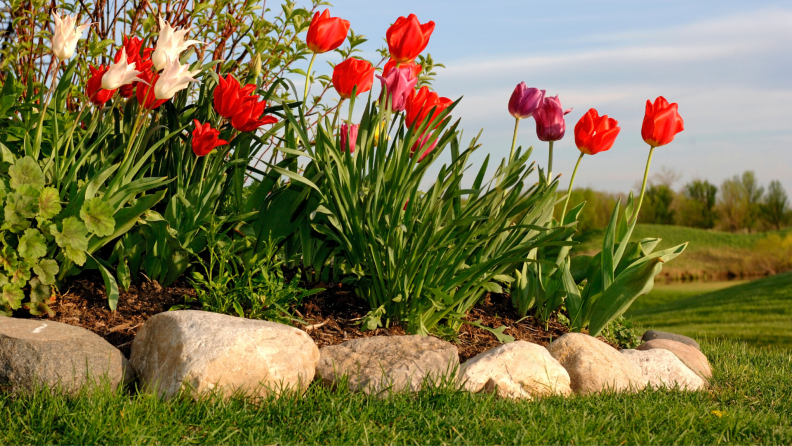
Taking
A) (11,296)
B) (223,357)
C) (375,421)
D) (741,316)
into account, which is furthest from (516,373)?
(741,316)

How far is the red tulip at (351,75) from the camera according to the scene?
2.84 meters

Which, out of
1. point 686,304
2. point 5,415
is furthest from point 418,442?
point 686,304

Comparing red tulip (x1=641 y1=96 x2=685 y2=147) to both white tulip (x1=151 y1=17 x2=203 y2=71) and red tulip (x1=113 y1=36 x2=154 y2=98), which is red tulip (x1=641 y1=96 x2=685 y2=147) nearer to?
white tulip (x1=151 y1=17 x2=203 y2=71)

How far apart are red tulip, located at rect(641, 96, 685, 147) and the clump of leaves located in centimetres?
273

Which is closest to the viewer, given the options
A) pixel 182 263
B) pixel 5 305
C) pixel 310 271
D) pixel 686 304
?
pixel 5 305

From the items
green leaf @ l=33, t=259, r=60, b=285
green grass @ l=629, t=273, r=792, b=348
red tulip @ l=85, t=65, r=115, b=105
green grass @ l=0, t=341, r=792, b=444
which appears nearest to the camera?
green grass @ l=0, t=341, r=792, b=444

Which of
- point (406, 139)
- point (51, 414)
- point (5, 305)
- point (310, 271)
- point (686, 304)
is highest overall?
point (406, 139)

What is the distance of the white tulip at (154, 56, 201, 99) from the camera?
2430 mm

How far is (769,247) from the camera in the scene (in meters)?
24.4

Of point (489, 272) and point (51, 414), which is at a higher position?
point (489, 272)

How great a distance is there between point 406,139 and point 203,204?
107 centimetres

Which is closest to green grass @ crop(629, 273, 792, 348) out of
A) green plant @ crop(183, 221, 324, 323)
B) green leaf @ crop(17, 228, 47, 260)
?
green plant @ crop(183, 221, 324, 323)

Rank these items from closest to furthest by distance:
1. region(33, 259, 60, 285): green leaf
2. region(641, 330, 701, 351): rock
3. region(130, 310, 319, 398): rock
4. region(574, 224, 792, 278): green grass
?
1. region(130, 310, 319, 398): rock
2. region(33, 259, 60, 285): green leaf
3. region(641, 330, 701, 351): rock
4. region(574, 224, 792, 278): green grass

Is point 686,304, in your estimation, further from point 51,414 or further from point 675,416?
point 51,414
